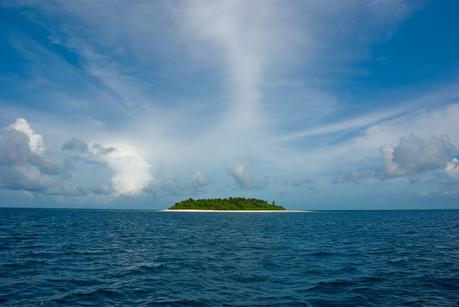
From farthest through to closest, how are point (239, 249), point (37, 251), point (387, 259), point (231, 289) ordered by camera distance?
point (239, 249) < point (37, 251) < point (387, 259) < point (231, 289)

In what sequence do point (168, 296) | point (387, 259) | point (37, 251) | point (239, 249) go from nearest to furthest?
point (168, 296) → point (387, 259) → point (37, 251) → point (239, 249)

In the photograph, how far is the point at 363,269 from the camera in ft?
97.6

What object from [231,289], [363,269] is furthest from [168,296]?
[363,269]

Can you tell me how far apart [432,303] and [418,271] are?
9.97m

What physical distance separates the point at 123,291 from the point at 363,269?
828 inches

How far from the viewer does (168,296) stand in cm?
2097

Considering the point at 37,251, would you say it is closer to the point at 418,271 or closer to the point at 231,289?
the point at 231,289

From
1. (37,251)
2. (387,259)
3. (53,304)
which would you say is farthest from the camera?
(37,251)

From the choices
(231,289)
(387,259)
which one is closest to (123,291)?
(231,289)

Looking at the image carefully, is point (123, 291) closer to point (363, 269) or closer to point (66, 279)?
point (66, 279)

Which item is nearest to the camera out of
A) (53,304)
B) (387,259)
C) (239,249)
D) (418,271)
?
(53,304)

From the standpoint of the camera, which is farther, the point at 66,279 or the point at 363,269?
the point at 363,269

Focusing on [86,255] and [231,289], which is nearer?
[231,289]

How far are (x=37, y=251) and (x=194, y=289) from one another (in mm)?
24924
